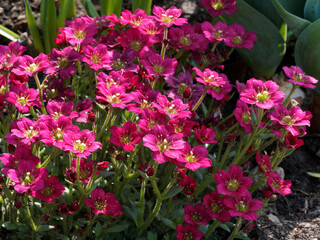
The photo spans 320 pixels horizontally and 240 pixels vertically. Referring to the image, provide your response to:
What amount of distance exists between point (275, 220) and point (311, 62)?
40.2 inches

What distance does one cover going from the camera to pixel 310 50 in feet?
9.27

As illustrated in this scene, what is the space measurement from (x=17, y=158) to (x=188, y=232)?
32.0 inches

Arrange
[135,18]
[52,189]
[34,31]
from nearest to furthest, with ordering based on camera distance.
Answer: [52,189], [135,18], [34,31]

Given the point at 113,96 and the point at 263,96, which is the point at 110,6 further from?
the point at 263,96

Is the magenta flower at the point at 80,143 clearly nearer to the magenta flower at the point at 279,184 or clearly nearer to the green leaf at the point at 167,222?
the green leaf at the point at 167,222

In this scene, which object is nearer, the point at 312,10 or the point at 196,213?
the point at 196,213

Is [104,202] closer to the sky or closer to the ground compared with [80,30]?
closer to the ground

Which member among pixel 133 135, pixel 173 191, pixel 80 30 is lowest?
pixel 173 191

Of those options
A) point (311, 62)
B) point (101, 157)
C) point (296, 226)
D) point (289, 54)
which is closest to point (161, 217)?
point (101, 157)

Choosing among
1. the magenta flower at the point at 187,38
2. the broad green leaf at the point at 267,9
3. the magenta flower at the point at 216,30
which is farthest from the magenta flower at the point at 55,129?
the broad green leaf at the point at 267,9

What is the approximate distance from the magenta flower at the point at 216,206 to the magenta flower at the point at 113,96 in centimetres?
54

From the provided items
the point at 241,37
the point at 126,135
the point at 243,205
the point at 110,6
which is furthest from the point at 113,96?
the point at 110,6

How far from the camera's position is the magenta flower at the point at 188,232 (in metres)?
2.00

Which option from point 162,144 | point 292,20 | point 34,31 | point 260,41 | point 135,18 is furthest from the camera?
point 34,31
